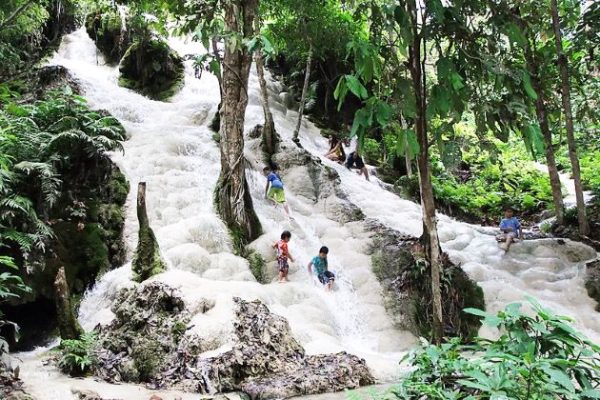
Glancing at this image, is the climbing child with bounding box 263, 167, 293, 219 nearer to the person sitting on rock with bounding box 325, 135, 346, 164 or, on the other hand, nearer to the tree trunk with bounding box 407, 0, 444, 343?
the person sitting on rock with bounding box 325, 135, 346, 164

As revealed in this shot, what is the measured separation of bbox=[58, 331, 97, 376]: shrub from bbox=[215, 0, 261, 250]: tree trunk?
343 cm

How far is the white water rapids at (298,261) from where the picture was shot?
20.2 ft

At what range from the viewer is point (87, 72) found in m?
16.6

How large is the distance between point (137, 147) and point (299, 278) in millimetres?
5038

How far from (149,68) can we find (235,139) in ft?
31.3

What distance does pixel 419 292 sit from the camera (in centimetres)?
796

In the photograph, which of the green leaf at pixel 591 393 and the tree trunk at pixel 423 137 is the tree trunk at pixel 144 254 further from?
the green leaf at pixel 591 393

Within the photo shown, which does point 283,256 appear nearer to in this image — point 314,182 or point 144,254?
point 144,254

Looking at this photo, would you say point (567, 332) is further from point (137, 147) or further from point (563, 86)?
point (137, 147)

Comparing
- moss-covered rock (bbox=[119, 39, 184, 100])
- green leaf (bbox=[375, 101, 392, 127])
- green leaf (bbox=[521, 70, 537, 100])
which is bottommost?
green leaf (bbox=[375, 101, 392, 127])

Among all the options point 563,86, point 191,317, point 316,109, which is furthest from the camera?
point 316,109

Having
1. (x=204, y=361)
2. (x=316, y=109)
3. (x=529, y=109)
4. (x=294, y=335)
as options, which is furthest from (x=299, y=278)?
(x=316, y=109)

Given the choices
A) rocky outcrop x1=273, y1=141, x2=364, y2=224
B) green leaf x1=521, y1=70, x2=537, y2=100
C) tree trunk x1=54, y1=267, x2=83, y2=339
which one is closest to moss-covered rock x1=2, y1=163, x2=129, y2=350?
tree trunk x1=54, y1=267, x2=83, y2=339

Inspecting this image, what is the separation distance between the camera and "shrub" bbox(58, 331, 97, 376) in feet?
16.4
